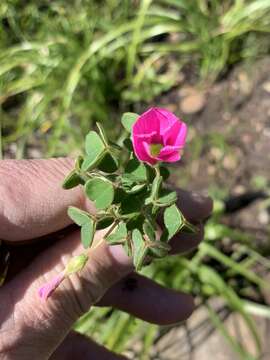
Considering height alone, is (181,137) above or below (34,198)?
above

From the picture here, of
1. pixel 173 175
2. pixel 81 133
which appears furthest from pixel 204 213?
pixel 81 133

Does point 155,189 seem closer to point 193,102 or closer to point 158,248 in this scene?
point 158,248

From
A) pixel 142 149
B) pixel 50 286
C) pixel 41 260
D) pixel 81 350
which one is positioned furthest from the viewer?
pixel 81 350

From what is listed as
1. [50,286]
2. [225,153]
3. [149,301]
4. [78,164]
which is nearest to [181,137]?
[78,164]

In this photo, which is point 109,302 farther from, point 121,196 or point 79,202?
point 121,196

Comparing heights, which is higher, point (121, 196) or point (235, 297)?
point (121, 196)

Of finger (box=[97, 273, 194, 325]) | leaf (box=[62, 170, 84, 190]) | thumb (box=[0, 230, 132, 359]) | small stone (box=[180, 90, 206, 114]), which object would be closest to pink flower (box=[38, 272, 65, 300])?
thumb (box=[0, 230, 132, 359])

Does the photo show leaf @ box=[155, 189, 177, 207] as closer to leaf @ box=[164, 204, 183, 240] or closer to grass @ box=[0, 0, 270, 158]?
leaf @ box=[164, 204, 183, 240]
